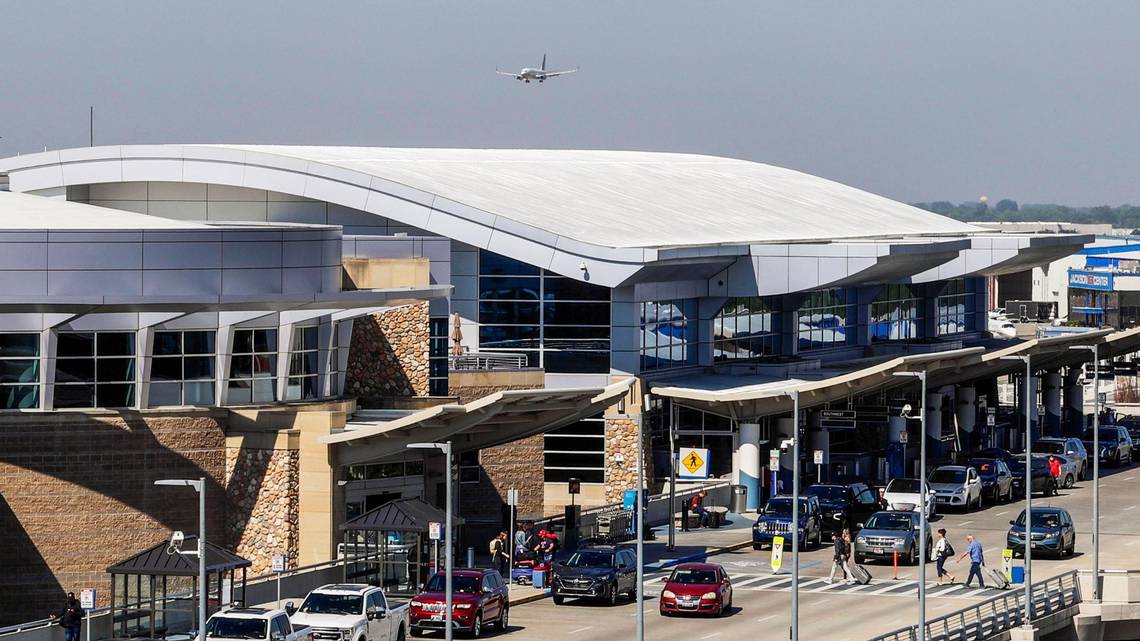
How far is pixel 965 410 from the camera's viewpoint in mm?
107938

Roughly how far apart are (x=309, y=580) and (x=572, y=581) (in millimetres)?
6900

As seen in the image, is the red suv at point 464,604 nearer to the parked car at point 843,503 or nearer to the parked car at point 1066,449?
the parked car at point 843,503

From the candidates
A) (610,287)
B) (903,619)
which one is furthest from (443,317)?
(903,619)

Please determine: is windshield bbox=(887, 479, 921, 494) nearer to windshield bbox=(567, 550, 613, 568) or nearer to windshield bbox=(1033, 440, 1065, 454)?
windshield bbox=(1033, 440, 1065, 454)

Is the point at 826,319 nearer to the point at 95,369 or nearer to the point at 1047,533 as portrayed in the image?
the point at 1047,533

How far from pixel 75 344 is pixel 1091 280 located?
102 meters

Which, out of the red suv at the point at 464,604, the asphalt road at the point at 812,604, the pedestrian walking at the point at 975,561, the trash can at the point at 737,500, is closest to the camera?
the red suv at the point at 464,604

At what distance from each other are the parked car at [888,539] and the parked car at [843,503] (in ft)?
7.47

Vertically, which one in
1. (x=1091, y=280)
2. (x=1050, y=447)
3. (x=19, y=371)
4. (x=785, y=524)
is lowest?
(x=785, y=524)

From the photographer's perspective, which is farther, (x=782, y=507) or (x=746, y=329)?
(x=746, y=329)

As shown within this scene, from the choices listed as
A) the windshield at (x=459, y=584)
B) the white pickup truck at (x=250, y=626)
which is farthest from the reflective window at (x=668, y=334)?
the white pickup truck at (x=250, y=626)

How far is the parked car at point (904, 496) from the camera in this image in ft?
258

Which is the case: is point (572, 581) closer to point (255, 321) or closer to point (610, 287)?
point (255, 321)

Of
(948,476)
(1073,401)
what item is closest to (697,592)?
(948,476)
